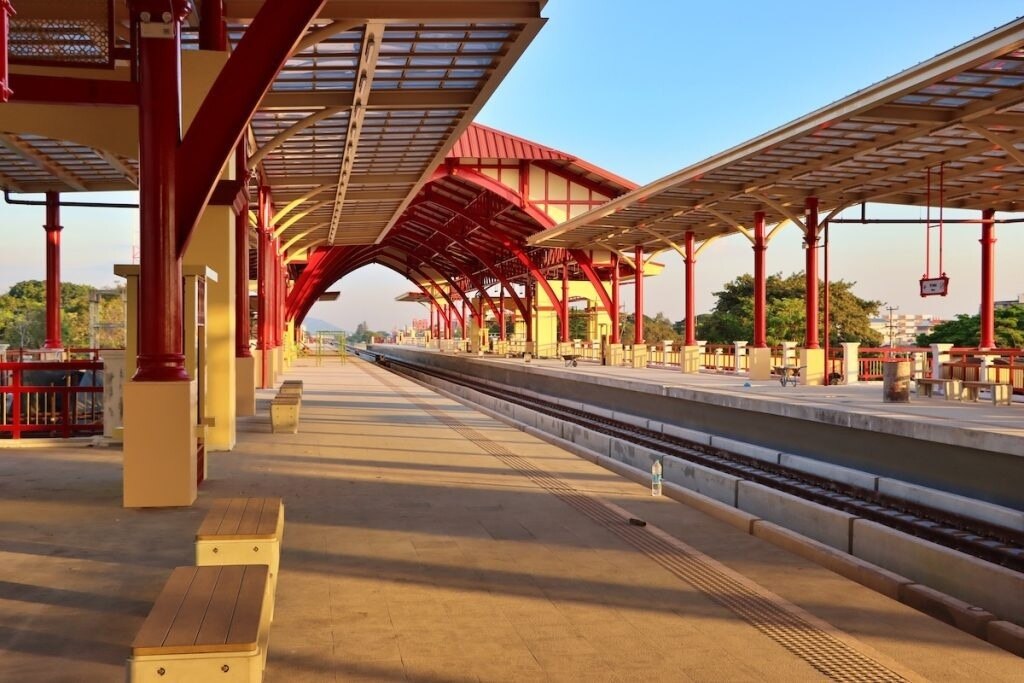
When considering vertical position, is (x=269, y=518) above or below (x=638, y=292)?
below

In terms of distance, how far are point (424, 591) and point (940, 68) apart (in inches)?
381

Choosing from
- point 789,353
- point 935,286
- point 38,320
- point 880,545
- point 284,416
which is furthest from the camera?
point 38,320

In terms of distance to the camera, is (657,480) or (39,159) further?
(39,159)

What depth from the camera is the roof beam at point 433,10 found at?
10.7 meters

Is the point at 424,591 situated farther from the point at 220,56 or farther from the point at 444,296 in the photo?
the point at 444,296

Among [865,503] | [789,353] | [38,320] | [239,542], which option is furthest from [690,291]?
[38,320]

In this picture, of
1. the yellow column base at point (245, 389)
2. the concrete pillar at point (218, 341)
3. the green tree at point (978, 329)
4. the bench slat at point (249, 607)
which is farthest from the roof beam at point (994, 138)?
the green tree at point (978, 329)

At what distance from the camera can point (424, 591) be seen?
5230 millimetres

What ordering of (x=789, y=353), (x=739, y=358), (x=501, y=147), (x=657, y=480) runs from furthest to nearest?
(x=501, y=147)
(x=739, y=358)
(x=789, y=353)
(x=657, y=480)

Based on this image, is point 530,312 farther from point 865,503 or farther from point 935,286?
point 865,503

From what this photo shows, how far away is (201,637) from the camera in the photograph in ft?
9.84

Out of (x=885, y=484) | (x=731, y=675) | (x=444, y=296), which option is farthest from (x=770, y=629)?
(x=444, y=296)

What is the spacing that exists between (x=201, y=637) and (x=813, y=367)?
792 inches

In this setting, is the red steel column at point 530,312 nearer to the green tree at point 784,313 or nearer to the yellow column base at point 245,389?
the green tree at point 784,313
